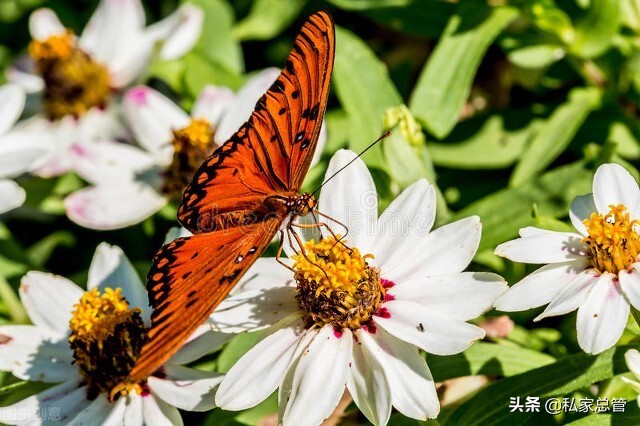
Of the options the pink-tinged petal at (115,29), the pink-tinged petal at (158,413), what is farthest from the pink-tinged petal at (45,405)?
the pink-tinged petal at (115,29)

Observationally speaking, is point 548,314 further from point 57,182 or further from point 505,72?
point 57,182

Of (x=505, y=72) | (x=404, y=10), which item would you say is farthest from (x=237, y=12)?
(x=505, y=72)

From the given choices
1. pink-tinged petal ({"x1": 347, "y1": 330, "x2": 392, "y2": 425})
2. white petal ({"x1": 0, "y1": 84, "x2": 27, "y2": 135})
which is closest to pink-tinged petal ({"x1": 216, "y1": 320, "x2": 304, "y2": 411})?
pink-tinged petal ({"x1": 347, "y1": 330, "x2": 392, "y2": 425})

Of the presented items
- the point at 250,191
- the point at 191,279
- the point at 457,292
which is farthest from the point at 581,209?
the point at 191,279

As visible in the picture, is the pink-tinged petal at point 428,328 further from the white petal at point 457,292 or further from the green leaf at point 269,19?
the green leaf at point 269,19

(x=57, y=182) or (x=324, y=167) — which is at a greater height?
(x=57, y=182)

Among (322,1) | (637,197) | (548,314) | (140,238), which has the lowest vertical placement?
(548,314)
